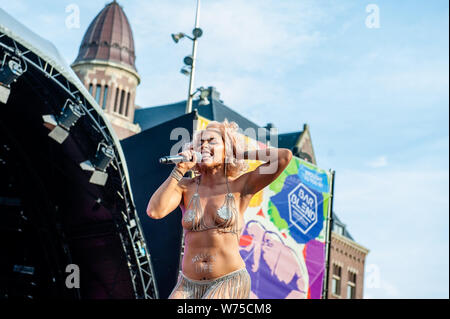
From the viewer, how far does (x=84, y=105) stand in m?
12.5

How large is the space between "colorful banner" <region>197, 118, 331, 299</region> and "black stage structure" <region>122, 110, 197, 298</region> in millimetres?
1140

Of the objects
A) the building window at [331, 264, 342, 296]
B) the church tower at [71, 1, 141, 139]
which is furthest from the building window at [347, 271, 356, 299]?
the church tower at [71, 1, 141, 139]

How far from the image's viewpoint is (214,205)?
385 cm

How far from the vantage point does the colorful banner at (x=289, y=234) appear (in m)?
16.2

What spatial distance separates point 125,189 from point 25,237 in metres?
3.93

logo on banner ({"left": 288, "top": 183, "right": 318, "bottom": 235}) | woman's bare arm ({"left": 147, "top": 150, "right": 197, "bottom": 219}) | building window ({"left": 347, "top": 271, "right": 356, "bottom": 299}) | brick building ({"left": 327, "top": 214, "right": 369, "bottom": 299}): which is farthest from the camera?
building window ({"left": 347, "top": 271, "right": 356, "bottom": 299})

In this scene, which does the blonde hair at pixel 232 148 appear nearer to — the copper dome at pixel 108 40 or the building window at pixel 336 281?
the building window at pixel 336 281

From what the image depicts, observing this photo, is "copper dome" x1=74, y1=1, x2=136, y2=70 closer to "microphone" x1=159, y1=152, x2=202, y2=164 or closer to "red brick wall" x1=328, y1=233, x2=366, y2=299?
"red brick wall" x1=328, y1=233, x2=366, y2=299

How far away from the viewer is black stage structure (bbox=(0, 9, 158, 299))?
40.2 ft

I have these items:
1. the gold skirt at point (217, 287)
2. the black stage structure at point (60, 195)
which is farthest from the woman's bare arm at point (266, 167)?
the black stage structure at point (60, 195)

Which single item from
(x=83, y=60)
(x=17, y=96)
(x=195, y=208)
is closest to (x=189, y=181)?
(x=195, y=208)

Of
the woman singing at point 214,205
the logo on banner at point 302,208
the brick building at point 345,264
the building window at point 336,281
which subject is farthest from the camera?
the brick building at point 345,264

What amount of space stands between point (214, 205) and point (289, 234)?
13958 mm

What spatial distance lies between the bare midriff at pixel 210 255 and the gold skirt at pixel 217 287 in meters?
0.03
